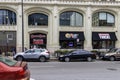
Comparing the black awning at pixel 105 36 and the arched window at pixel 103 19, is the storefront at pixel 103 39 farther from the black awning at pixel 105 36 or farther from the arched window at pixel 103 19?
the arched window at pixel 103 19

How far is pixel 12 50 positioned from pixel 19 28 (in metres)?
3.23

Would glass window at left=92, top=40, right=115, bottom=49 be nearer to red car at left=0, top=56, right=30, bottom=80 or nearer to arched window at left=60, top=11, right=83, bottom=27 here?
arched window at left=60, top=11, right=83, bottom=27

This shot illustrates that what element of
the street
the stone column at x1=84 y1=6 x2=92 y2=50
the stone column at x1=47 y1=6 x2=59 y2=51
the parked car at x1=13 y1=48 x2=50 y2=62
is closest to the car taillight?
the street

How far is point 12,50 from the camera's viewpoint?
156 ft

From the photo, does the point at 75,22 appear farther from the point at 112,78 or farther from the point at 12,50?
the point at 112,78

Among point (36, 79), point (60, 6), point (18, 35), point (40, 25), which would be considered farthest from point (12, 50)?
point (36, 79)

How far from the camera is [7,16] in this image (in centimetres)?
4800

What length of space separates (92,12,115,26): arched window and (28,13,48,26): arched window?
23.8 feet

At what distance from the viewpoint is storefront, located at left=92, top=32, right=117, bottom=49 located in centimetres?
4998

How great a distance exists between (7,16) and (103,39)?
14.4 meters

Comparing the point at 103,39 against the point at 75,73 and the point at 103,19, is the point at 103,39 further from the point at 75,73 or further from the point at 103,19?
the point at 75,73

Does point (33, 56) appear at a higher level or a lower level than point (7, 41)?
lower

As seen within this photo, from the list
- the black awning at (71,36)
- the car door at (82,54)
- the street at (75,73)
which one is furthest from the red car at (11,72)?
the black awning at (71,36)

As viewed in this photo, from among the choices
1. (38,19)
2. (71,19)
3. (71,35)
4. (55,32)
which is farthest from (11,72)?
(71,19)
